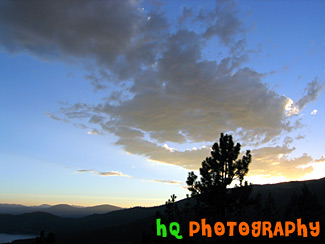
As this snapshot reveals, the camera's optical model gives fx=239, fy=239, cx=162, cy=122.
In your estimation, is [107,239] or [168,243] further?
[107,239]

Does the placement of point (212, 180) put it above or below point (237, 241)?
above

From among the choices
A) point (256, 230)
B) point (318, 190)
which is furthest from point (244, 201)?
point (318, 190)

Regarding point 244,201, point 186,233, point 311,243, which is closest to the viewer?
point 244,201

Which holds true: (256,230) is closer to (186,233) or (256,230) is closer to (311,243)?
(311,243)

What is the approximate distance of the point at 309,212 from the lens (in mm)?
44500

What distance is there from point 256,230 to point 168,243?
516 inches

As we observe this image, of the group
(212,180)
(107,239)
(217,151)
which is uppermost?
(217,151)

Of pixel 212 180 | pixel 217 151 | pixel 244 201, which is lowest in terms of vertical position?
pixel 244 201

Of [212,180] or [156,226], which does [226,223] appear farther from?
[156,226]

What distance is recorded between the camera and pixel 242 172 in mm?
23203

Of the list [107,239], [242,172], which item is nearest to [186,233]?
[242,172]

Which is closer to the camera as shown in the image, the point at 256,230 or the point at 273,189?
the point at 256,230

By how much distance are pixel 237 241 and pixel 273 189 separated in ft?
565

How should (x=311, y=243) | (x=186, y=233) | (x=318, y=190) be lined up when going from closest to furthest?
(x=186, y=233) < (x=311, y=243) < (x=318, y=190)
